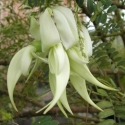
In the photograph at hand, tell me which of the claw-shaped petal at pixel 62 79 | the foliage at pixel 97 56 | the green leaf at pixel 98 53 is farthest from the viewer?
the green leaf at pixel 98 53

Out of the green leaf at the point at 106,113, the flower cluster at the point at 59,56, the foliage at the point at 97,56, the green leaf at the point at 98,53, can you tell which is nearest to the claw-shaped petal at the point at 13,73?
the flower cluster at the point at 59,56

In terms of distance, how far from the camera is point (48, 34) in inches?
13.4

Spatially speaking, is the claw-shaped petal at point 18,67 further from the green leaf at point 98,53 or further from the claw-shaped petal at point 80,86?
the green leaf at point 98,53

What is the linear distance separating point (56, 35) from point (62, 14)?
38mm

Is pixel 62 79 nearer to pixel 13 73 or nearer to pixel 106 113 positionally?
pixel 13 73

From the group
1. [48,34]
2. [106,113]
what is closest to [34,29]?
[48,34]

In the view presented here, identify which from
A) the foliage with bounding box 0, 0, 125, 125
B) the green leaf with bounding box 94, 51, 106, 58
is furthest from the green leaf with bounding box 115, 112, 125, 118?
the green leaf with bounding box 94, 51, 106, 58

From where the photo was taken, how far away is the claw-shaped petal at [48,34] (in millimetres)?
339

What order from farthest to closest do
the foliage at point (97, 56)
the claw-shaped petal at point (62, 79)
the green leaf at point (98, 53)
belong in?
1. the green leaf at point (98, 53)
2. the foliage at point (97, 56)
3. the claw-shaped petal at point (62, 79)

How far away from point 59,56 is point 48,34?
3 cm

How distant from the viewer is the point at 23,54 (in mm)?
354

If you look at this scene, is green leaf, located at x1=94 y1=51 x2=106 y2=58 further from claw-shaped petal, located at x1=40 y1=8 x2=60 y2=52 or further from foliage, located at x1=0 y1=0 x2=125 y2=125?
claw-shaped petal, located at x1=40 y1=8 x2=60 y2=52

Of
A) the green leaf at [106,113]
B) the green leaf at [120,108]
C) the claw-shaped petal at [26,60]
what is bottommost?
the green leaf at [106,113]

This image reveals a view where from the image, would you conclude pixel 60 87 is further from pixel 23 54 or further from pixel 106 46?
pixel 106 46
